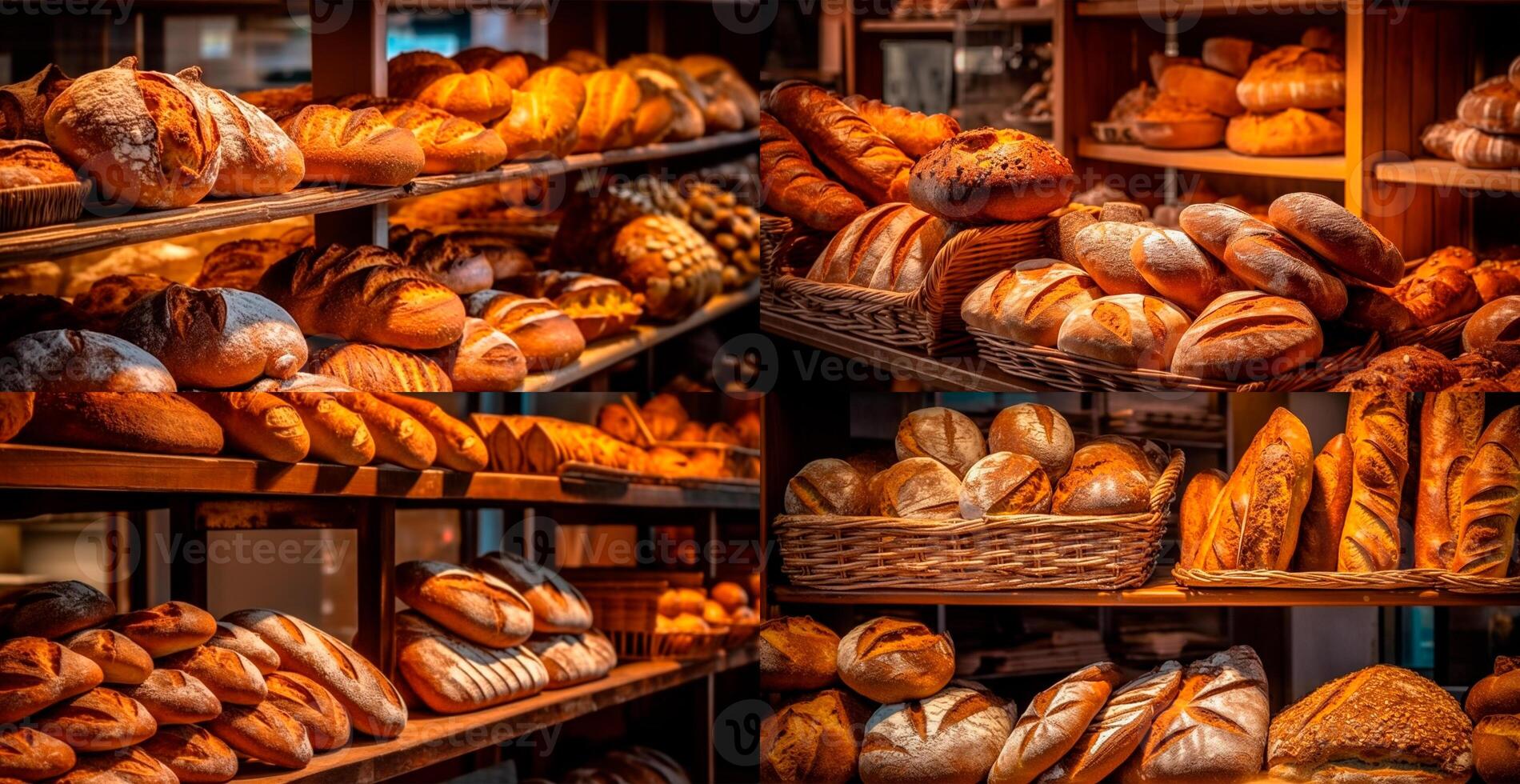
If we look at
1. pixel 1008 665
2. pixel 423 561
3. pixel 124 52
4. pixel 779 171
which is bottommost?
pixel 1008 665

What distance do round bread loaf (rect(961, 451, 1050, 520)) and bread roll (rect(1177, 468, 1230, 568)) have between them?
0.25m

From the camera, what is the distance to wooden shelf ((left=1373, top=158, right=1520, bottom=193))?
2322 millimetres

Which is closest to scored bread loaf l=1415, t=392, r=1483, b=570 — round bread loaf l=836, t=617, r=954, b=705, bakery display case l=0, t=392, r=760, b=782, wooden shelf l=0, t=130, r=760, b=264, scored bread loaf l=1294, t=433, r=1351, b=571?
scored bread loaf l=1294, t=433, r=1351, b=571

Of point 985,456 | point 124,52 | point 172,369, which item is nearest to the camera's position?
point 172,369

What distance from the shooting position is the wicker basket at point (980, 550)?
6.44 ft

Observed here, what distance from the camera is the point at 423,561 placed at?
2357 mm

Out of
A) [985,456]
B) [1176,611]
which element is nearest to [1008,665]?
[1176,611]

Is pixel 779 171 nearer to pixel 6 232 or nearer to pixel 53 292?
pixel 6 232

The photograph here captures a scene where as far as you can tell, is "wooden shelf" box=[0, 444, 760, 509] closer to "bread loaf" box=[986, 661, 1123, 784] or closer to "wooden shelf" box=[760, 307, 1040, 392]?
"wooden shelf" box=[760, 307, 1040, 392]

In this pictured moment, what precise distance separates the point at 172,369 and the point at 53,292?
0.94 meters

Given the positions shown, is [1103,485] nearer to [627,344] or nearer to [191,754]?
[191,754]

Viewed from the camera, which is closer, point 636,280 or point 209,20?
point 636,280

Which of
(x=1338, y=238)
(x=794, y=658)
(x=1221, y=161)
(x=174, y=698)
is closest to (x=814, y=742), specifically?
(x=794, y=658)

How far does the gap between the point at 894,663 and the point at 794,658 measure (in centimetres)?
17
